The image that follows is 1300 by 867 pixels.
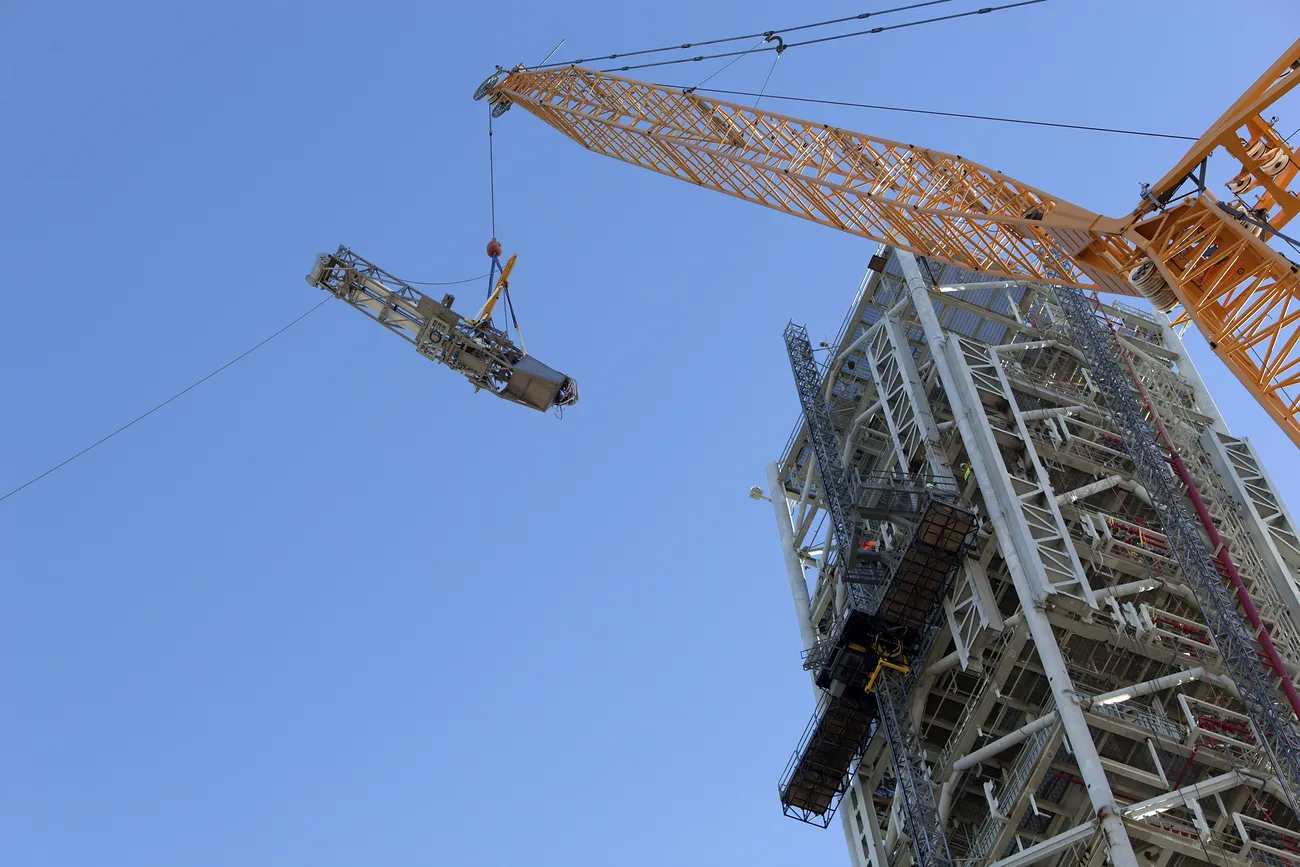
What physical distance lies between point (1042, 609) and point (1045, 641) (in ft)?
4.21

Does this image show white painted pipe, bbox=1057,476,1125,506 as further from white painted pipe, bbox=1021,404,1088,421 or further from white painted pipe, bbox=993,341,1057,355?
white painted pipe, bbox=993,341,1057,355

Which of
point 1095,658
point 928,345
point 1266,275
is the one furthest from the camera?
point 928,345

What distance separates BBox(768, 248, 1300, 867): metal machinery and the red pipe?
0.38 feet

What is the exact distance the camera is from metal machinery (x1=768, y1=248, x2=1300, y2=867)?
5047 centimetres

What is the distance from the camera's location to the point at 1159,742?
51.1 meters

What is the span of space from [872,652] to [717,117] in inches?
874

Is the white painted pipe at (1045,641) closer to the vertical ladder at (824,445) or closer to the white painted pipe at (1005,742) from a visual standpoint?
the white painted pipe at (1005,742)

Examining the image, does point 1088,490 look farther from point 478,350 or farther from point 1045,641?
point 478,350

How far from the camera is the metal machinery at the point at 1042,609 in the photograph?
50.5 metres

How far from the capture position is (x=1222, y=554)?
185 feet

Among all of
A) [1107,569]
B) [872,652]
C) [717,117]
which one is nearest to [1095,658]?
[1107,569]

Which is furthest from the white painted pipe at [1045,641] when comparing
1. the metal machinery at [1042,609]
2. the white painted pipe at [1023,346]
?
the white painted pipe at [1023,346]

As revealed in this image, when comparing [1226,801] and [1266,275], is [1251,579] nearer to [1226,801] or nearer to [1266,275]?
[1226,801]

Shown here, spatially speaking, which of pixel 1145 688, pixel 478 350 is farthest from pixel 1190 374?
pixel 478 350
